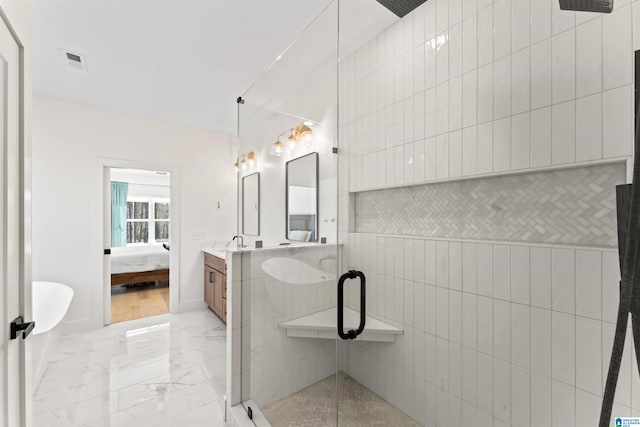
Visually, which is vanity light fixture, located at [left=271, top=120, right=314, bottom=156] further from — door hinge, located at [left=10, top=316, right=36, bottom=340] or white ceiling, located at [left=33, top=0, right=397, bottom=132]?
door hinge, located at [left=10, top=316, right=36, bottom=340]

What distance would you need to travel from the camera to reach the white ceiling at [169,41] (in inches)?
67.0

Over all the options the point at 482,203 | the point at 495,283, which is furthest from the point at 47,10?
the point at 495,283

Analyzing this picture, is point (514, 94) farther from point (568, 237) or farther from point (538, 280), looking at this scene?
point (538, 280)

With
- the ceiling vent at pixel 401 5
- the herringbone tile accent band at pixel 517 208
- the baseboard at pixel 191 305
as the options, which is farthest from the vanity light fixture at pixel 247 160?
the baseboard at pixel 191 305

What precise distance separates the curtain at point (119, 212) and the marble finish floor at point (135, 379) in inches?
120

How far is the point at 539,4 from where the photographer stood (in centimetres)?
114

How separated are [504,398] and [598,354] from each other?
1.54 feet

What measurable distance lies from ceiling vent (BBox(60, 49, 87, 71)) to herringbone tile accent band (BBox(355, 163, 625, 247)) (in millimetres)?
2690

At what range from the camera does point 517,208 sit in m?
1.26

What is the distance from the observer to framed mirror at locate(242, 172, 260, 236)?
2.06m

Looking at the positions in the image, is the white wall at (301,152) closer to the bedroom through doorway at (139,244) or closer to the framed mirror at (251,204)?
the framed mirror at (251,204)

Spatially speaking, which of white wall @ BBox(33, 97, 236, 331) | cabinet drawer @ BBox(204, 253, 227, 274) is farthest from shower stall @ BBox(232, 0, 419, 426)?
white wall @ BBox(33, 97, 236, 331)

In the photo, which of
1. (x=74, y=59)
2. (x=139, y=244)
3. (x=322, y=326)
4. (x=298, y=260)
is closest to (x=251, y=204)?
(x=298, y=260)

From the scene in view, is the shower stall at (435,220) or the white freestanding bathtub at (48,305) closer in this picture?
the shower stall at (435,220)
